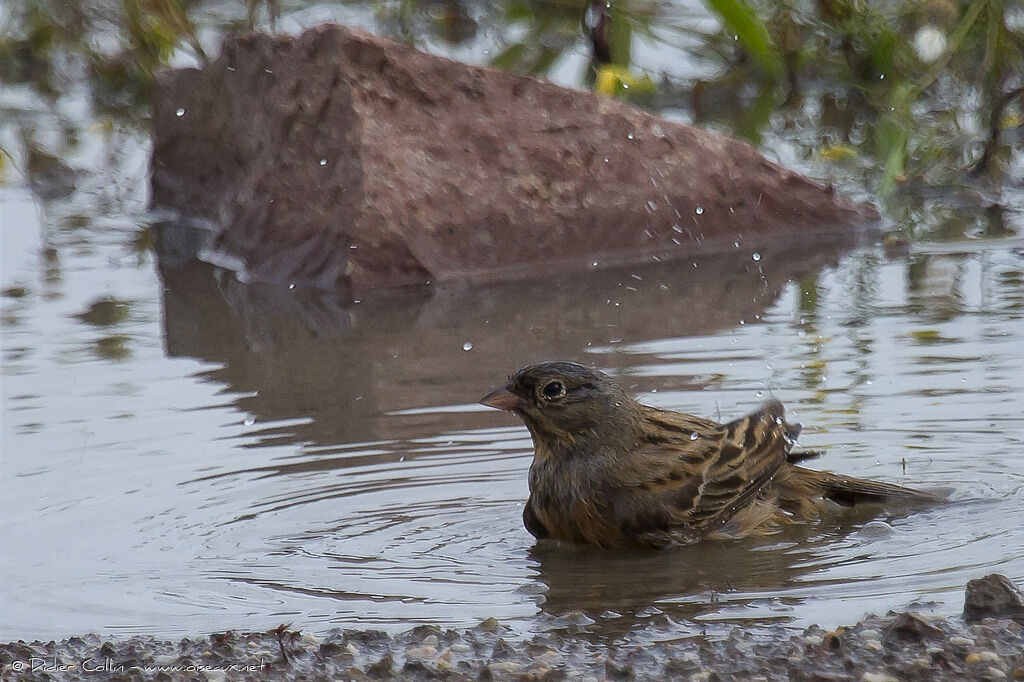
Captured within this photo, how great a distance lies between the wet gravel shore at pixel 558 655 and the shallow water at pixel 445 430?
0.64 feet

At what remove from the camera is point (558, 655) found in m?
4.58

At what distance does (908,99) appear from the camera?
11.2 meters

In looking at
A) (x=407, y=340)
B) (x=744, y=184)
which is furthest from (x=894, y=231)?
(x=407, y=340)

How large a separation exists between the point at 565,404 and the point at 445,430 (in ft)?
3.12

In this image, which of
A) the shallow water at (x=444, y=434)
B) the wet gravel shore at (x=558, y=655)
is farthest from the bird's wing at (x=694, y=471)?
the wet gravel shore at (x=558, y=655)

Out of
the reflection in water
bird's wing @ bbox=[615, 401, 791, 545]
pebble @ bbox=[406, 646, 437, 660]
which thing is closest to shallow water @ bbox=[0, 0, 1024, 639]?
the reflection in water

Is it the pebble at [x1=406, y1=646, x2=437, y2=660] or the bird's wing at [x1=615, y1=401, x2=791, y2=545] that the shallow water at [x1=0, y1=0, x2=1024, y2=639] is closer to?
the bird's wing at [x1=615, y1=401, x2=791, y2=545]

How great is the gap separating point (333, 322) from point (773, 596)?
429 centimetres

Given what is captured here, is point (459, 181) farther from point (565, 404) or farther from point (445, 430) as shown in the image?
point (565, 404)

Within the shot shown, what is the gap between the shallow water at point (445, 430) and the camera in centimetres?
523

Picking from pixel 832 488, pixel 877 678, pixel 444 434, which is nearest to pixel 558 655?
pixel 877 678

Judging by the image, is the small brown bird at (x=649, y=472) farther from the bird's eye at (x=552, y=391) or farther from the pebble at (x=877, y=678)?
the pebble at (x=877, y=678)

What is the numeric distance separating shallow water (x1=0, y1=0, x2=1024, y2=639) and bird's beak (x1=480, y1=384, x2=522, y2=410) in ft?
1.29

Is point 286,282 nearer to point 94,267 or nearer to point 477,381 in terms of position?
point 94,267
